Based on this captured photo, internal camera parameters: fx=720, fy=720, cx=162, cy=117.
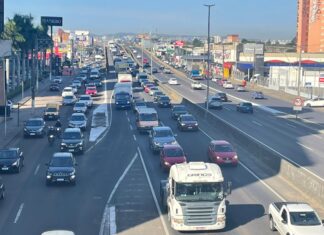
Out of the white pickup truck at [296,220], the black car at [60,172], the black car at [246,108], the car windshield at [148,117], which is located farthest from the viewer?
the black car at [246,108]

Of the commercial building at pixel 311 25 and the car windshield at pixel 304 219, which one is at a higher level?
the commercial building at pixel 311 25

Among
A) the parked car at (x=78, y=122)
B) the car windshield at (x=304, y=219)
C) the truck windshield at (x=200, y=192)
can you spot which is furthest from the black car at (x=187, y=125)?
the car windshield at (x=304, y=219)

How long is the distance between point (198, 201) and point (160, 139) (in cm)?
2033

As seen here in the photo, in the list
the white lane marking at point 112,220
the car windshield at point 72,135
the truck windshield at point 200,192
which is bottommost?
the white lane marking at point 112,220

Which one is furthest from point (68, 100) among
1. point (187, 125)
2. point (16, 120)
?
point (187, 125)

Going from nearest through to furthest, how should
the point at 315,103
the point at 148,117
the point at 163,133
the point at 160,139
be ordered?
the point at 160,139 → the point at 163,133 → the point at 148,117 → the point at 315,103

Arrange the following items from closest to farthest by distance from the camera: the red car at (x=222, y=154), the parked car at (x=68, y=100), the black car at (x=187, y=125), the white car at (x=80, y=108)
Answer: the red car at (x=222, y=154)
the black car at (x=187, y=125)
the white car at (x=80, y=108)
the parked car at (x=68, y=100)

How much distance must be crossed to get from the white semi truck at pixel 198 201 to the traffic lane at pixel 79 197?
10.2 ft

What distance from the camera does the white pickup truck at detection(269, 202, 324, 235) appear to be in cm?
2131

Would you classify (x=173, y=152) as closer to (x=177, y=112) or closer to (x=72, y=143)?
(x=72, y=143)

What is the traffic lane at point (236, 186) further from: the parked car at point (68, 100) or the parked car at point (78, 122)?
the parked car at point (68, 100)

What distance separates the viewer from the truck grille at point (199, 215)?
22.7 m

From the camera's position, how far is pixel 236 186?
32.2 m

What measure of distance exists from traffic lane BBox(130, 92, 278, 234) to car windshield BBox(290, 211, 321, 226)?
1936 mm
